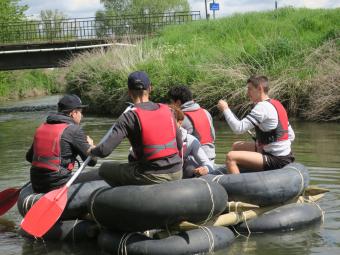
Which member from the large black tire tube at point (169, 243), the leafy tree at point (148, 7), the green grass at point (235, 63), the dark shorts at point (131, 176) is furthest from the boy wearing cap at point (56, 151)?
the leafy tree at point (148, 7)

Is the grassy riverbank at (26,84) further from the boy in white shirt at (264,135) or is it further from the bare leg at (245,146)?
the boy in white shirt at (264,135)

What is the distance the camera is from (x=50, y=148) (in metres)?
6.78

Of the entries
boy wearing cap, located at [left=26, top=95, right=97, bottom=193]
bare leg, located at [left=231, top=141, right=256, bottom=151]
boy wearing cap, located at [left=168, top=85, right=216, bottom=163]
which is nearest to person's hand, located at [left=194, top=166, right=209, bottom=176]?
boy wearing cap, located at [left=168, top=85, right=216, bottom=163]

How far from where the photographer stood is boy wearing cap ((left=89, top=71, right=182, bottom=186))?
19.4 ft

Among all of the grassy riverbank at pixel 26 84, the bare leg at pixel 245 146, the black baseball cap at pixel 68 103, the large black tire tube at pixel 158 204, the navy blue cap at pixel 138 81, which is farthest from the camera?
the grassy riverbank at pixel 26 84

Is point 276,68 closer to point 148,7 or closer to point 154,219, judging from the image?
point 154,219

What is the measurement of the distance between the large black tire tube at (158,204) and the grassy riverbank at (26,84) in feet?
106

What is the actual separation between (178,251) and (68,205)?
1417 millimetres

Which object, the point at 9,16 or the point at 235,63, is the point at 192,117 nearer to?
the point at 235,63

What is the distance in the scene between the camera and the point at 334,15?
25469 millimetres

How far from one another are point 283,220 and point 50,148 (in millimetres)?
2575

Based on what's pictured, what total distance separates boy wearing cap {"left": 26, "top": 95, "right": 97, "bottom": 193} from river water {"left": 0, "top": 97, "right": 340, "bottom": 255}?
0.67 meters

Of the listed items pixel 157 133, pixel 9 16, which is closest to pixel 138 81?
pixel 157 133

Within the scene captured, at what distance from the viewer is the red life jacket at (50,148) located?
6.77 meters
